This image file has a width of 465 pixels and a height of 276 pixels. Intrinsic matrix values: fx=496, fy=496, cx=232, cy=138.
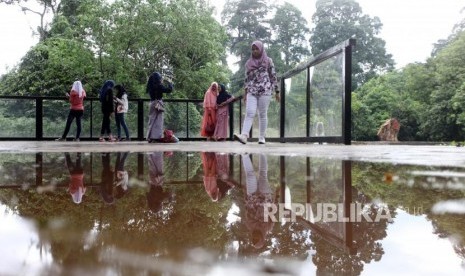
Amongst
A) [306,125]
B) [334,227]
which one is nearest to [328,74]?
[306,125]

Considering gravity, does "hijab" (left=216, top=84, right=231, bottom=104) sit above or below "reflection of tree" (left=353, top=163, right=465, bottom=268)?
above

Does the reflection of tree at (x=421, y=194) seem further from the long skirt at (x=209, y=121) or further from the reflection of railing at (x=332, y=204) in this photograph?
the long skirt at (x=209, y=121)

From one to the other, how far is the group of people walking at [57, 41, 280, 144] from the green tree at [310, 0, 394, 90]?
4054cm

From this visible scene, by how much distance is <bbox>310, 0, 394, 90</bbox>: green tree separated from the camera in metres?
51.2

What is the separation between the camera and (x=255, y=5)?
52.4 meters

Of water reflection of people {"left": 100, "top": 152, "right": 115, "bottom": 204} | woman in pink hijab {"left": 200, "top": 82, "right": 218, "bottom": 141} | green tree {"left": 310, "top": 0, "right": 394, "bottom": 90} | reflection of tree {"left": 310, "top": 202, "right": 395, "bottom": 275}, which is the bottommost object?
reflection of tree {"left": 310, "top": 202, "right": 395, "bottom": 275}

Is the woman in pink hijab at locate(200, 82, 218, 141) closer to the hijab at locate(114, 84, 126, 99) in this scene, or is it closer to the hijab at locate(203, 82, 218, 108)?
the hijab at locate(203, 82, 218, 108)

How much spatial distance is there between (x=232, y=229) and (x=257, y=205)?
35cm

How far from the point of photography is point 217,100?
11781 millimetres

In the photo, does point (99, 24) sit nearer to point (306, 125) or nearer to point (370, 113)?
point (306, 125)

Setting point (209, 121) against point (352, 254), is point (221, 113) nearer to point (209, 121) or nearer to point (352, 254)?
point (209, 121)

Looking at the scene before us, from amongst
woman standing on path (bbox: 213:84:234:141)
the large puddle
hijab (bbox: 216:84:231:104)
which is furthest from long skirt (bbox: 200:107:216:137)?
the large puddle

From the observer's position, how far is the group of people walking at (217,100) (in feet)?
23.3

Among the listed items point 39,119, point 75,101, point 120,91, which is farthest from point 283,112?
point 39,119
